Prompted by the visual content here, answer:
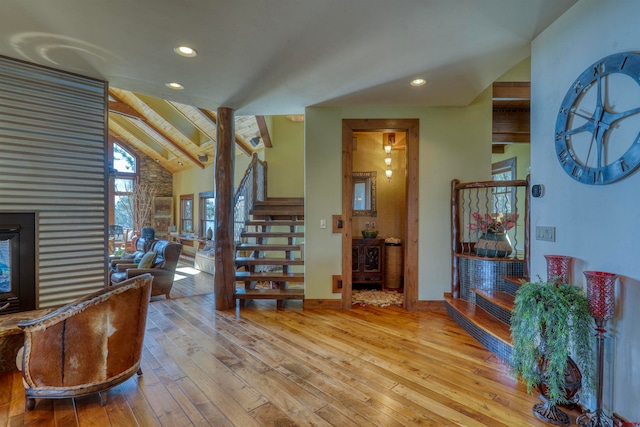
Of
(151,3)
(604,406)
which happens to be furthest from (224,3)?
(604,406)

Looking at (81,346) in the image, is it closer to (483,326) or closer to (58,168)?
(58,168)

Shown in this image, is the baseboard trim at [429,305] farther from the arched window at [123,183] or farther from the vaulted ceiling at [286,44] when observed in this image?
the arched window at [123,183]

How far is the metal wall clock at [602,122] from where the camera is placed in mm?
1553

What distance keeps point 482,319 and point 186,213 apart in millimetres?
9849

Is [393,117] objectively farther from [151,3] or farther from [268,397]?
[268,397]

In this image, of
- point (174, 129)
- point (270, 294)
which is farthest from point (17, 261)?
point (174, 129)

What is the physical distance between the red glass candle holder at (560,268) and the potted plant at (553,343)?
11 centimetres

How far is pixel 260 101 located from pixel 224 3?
1.73 meters

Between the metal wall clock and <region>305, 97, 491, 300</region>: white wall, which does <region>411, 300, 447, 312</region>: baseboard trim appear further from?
the metal wall clock

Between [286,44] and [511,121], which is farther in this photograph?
[511,121]

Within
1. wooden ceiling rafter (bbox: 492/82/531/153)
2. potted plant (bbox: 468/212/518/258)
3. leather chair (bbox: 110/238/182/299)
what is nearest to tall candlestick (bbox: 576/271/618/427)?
potted plant (bbox: 468/212/518/258)

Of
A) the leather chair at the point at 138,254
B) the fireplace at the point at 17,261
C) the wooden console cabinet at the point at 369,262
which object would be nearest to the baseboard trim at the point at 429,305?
the wooden console cabinet at the point at 369,262

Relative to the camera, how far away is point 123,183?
9.77m

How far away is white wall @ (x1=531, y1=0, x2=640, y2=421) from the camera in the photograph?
1.54m
